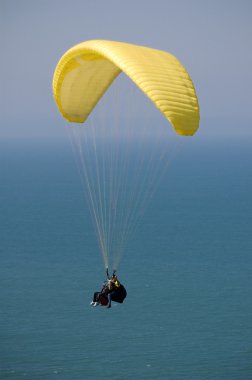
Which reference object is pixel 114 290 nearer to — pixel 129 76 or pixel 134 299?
pixel 129 76

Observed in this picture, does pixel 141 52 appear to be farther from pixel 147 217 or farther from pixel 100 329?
pixel 147 217

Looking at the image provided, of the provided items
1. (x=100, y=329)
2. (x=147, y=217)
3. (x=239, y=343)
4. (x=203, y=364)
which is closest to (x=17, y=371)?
(x=100, y=329)

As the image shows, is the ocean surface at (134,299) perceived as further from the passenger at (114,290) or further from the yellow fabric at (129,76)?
the passenger at (114,290)

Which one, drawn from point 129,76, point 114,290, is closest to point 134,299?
point 114,290

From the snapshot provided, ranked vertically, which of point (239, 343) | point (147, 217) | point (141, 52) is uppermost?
point (147, 217)

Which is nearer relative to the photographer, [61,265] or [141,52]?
[141,52]

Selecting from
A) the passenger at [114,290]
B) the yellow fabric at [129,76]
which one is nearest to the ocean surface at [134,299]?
the yellow fabric at [129,76]
